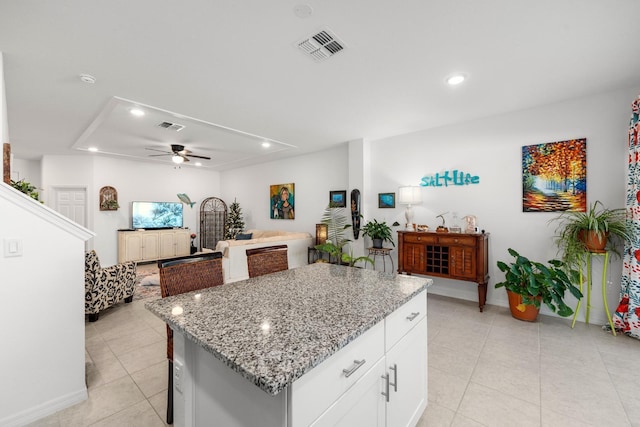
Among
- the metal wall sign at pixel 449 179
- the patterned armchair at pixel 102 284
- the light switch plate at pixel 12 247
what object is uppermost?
the metal wall sign at pixel 449 179

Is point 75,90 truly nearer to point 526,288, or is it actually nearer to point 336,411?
point 336,411

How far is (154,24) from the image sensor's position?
187 centimetres

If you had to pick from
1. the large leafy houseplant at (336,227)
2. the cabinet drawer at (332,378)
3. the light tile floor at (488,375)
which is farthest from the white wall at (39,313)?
the large leafy houseplant at (336,227)

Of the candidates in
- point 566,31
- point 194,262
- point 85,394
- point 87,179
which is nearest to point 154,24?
point 194,262

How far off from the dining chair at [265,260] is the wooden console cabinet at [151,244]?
5803mm

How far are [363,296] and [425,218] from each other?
323 centimetres

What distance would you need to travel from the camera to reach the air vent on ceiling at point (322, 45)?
2.01 meters

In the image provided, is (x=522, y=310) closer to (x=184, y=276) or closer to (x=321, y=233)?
(x=321, y=233)

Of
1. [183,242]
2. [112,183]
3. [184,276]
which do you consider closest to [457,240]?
[184,276]

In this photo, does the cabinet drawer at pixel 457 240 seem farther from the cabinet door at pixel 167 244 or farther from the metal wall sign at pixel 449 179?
the cabinet door at pixel 167 244

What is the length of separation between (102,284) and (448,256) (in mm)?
4377

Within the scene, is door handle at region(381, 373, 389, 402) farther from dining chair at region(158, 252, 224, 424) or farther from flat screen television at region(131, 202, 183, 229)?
flat screen television at region(131, 202, 183, 229)

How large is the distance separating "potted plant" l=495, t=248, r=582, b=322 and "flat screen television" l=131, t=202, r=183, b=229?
751 cm

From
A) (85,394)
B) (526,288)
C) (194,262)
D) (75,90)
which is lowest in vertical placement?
(85,394)
